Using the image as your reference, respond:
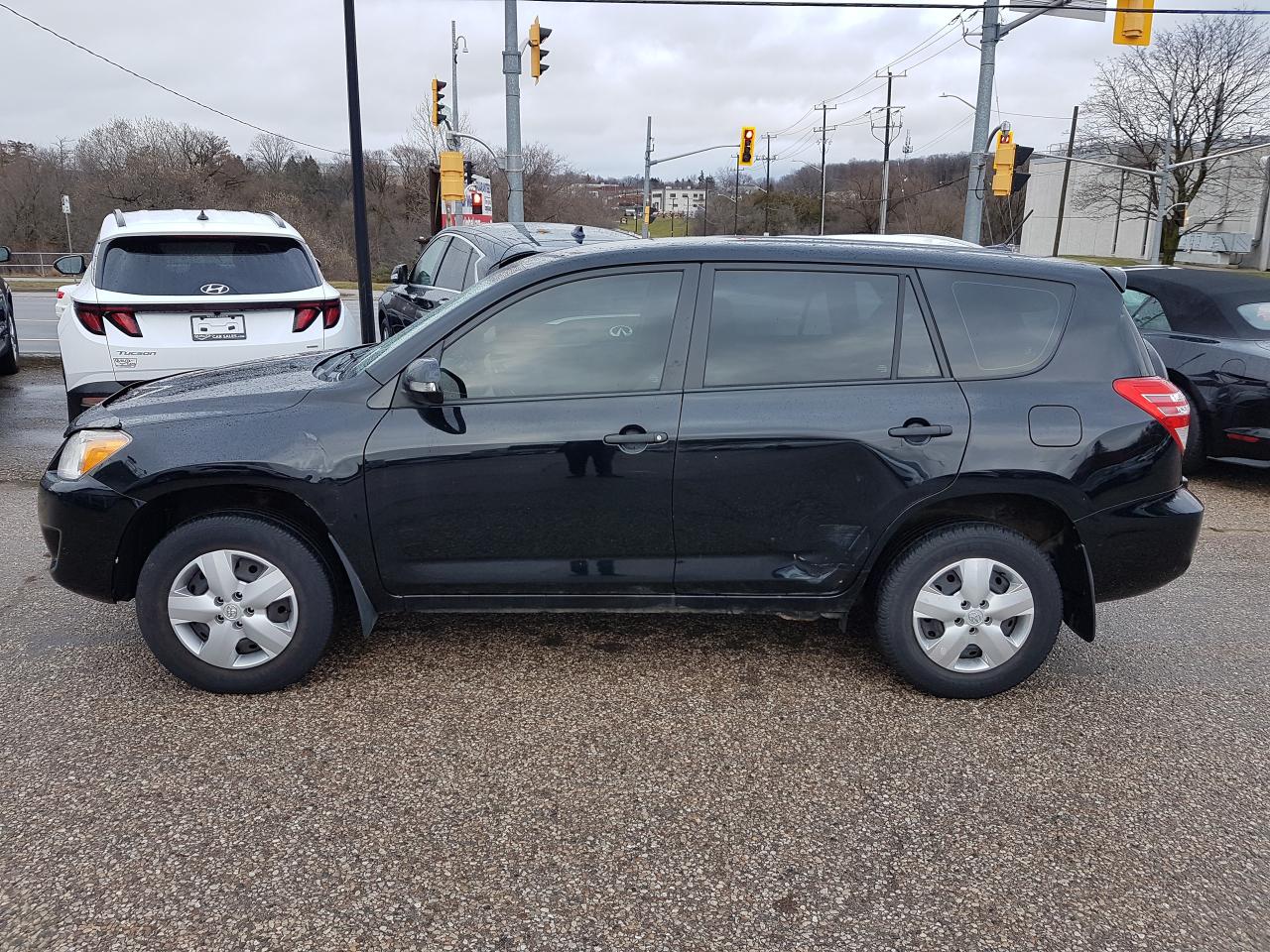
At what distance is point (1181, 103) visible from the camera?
5634 cm

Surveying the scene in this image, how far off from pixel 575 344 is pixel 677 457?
59 cm

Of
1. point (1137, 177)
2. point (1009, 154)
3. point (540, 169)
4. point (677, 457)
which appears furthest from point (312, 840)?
point (1137, 177)

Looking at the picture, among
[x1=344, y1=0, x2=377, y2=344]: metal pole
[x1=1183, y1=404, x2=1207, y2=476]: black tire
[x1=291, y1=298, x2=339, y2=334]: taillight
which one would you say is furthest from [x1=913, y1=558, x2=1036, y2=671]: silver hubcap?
[x1=344, y1=0, x2=377, y2=344]: metal pole

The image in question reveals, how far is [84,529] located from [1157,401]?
4.06 meters

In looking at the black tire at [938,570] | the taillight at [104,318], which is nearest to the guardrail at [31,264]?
the taillight at [104,318]

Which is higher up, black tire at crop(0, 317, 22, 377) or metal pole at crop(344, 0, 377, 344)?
metal pole at crop(344, 0, 377, 344)

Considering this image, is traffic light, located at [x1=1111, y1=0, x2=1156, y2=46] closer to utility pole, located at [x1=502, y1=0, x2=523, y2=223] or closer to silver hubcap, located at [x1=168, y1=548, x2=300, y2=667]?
utility pole, located at [x1=502, y1=0, x2=523, y2=223]

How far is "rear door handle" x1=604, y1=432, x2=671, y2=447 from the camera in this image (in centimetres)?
356

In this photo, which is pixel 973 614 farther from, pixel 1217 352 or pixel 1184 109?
pixel 1184 109

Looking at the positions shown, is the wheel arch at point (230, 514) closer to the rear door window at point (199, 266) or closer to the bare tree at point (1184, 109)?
the rear door window at point (199, 266)

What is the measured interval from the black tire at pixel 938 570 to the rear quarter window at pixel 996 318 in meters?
0.64

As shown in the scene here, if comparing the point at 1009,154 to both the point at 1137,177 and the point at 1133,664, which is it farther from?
the point at 1137,177

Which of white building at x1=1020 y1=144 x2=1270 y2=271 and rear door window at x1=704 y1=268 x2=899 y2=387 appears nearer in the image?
rear door window at x1=704 y1=268 x2=899 y2=387

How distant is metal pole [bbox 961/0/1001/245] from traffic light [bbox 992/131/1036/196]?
1.07 metres
